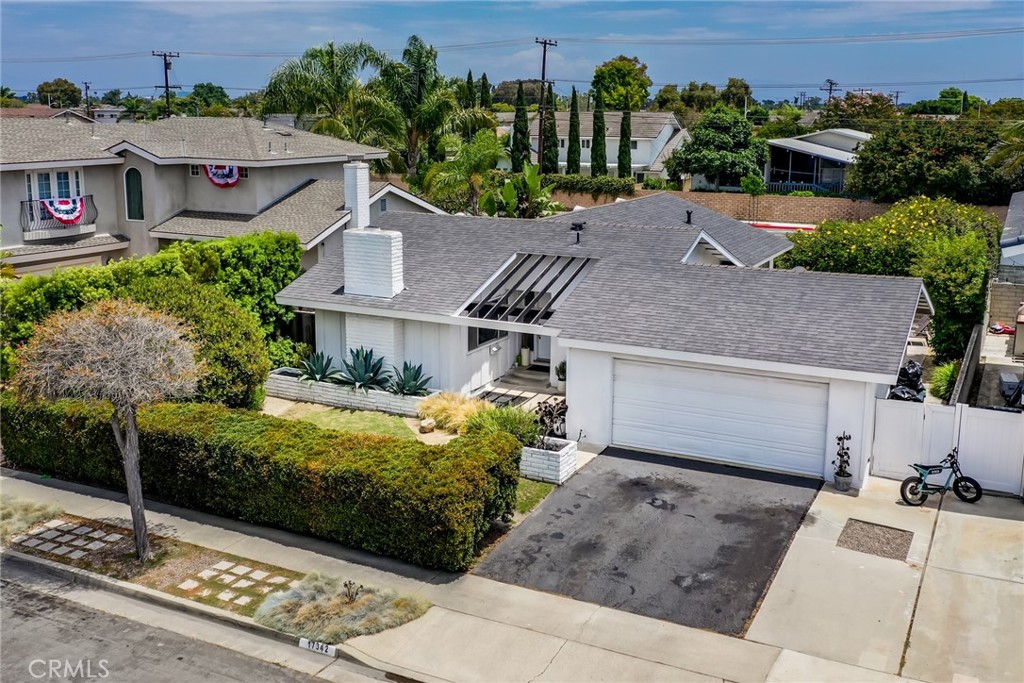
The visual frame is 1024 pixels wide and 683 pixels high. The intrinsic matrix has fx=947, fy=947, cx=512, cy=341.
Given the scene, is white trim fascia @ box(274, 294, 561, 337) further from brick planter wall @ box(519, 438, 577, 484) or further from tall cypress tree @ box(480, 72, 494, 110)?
tall cypress tree @ box(480, 72, 494, 110)

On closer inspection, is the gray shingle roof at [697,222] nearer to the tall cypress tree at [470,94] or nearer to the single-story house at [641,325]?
the single-story house at [641,325]

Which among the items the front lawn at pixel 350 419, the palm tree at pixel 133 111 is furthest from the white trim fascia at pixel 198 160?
the palm tree at pixel 133 111

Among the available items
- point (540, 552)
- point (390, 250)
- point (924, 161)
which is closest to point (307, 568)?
point (540, 552)

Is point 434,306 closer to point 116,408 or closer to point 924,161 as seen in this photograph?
point 116,408

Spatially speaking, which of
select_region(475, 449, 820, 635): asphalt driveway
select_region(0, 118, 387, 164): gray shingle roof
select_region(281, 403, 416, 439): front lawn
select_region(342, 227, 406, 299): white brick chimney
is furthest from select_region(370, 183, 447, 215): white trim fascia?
select_region(475, 449, 820, 635): asphalt driveway

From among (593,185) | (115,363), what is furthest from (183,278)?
(593,185)
